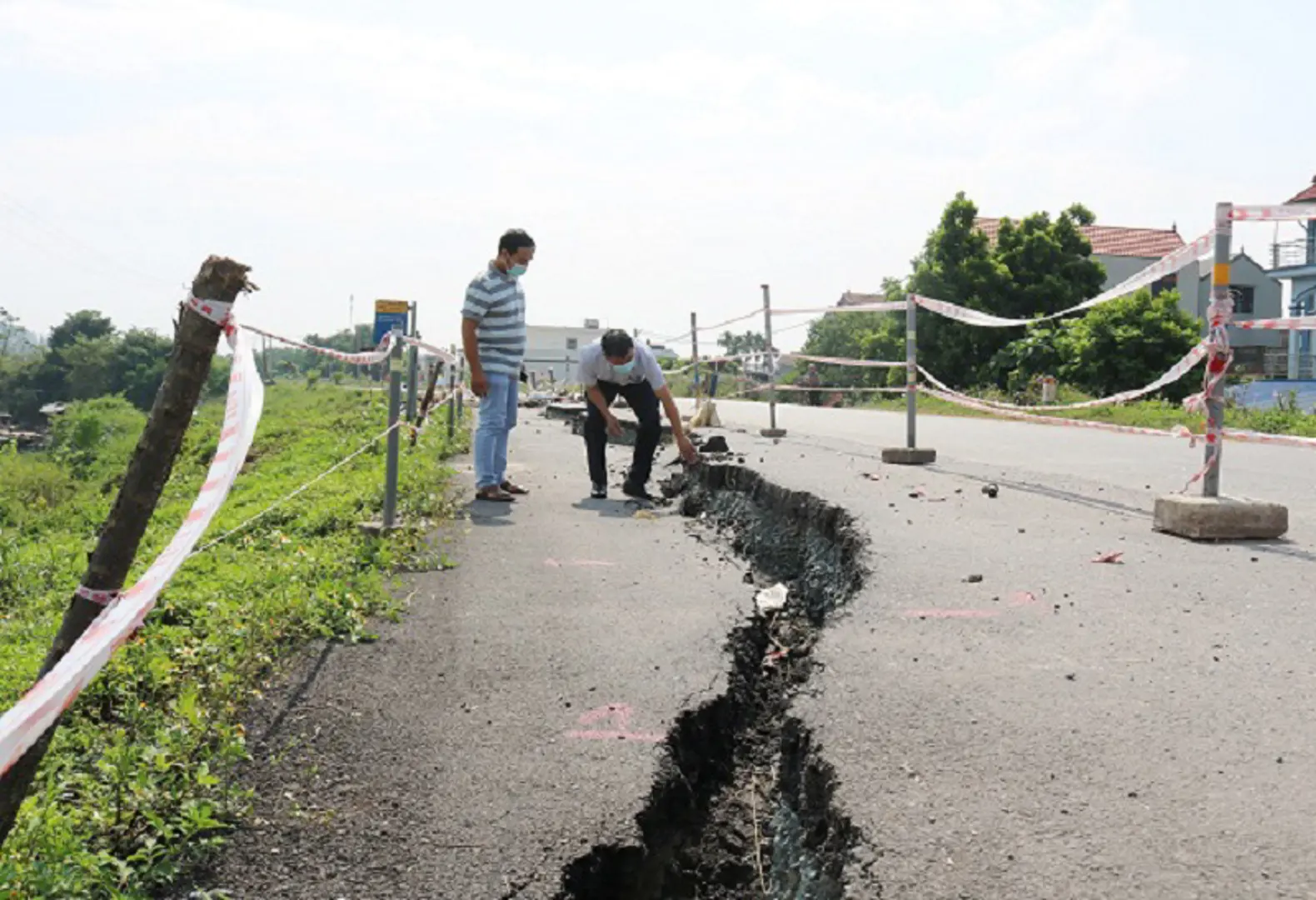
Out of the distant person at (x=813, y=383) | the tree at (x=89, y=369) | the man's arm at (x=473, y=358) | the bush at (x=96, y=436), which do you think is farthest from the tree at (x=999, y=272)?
the tree at (x=89, y=369)

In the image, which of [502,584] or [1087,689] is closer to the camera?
[1087,689]

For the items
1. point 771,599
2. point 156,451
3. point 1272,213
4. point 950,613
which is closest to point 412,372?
point 771,599

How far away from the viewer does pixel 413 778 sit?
2.83 metres

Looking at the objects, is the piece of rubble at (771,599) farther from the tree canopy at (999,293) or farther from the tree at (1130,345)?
the tree canopy at (999,293)

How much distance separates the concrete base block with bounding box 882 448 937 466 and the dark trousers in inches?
87.8

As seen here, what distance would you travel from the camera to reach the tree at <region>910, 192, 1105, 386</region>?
30.2 meters

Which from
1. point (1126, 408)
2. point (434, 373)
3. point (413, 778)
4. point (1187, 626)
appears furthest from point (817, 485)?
point (1126, 408)

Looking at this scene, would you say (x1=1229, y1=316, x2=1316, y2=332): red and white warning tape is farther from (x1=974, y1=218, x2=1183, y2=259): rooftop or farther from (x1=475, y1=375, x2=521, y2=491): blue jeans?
(x1=974, y1=218, x2=1183, y2=259): rooftop

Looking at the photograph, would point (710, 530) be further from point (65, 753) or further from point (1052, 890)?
point (1052, 890)

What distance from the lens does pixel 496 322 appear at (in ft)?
25.9

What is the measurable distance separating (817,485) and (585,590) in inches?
120

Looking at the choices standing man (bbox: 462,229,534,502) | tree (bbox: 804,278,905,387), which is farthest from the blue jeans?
tree (bbox: 804,278,905,387)

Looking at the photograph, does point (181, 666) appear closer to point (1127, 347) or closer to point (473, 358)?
point (473, 358)

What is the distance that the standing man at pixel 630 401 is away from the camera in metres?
8.23
